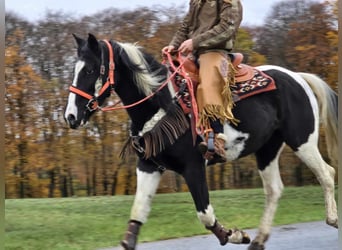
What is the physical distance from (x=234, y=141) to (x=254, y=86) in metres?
0.58

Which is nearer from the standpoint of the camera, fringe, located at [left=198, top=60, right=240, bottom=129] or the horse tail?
fringe, located at [left=198, top=60, right=240, bottom=129]

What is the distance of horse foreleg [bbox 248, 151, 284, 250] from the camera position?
5629 mm

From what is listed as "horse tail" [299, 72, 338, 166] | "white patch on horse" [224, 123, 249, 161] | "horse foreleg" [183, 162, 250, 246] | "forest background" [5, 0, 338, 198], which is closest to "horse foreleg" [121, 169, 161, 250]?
"horse foreleg" [183, 162, 250, 246]

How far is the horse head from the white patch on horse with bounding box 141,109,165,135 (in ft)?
1.43

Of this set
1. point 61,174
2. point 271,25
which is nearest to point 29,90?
point 61,174

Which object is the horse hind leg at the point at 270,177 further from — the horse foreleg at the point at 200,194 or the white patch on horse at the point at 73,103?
the white patch on horse at the point at 73,103

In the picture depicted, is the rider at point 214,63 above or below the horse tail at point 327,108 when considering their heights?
above

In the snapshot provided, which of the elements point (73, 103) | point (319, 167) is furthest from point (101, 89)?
point (319, 167)

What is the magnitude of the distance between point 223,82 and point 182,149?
2.34 feet

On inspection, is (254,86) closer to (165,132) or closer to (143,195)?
(165,132)

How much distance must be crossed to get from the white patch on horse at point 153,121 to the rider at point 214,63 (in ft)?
1.12

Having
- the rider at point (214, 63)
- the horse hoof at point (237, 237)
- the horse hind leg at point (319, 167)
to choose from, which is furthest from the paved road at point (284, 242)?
the rider at point (214, 63)

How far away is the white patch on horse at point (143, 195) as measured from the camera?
4.87 m

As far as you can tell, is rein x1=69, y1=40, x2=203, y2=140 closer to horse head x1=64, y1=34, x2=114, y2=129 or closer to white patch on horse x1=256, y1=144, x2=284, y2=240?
horse head x1=64, y1=34, x2=114, y2=129
